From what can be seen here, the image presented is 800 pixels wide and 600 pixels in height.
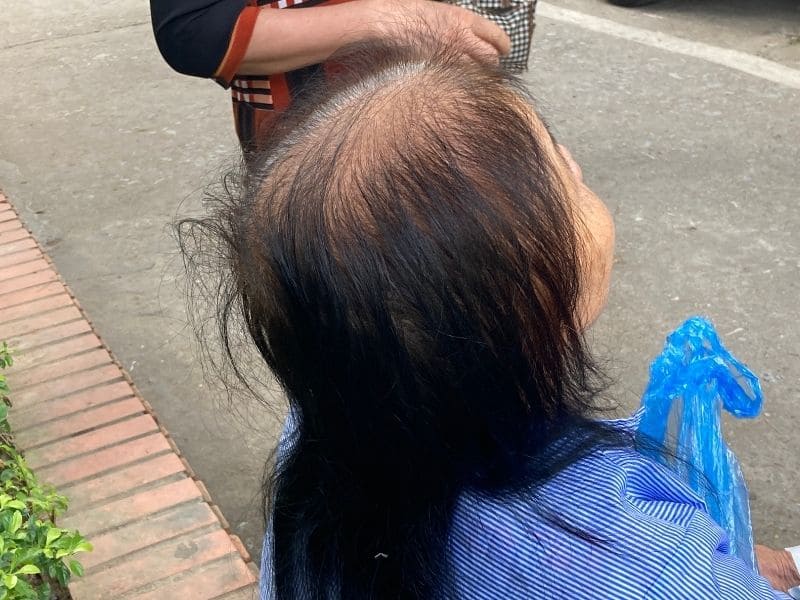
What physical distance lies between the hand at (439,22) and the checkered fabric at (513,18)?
13cm

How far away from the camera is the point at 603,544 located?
82 cm

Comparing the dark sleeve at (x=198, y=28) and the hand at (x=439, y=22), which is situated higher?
the hand at (x=439, y=22)

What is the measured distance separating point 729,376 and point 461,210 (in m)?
0.76

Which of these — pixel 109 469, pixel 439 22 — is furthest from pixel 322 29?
pixel 109 469

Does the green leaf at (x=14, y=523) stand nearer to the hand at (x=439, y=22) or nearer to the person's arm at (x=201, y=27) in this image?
the person's arm at (x=201, y=27)

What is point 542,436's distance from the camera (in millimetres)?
904

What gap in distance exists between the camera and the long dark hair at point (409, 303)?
798 mm

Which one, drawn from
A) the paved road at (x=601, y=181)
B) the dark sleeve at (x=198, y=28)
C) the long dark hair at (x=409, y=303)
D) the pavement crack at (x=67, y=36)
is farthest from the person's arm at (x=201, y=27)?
the pavement crack at (x=67, y=36)

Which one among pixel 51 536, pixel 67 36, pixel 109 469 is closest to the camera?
pixel 51 536

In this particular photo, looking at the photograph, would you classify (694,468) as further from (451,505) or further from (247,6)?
(247,6)

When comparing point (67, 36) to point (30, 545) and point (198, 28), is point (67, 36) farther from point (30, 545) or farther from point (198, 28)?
point (30, 545)

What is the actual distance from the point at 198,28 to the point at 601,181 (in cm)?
244

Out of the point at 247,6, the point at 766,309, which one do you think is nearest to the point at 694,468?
the point at 247,6

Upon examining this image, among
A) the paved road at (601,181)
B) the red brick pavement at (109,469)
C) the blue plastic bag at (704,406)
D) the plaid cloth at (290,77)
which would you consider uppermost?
the plaid cloth at (290,77)
